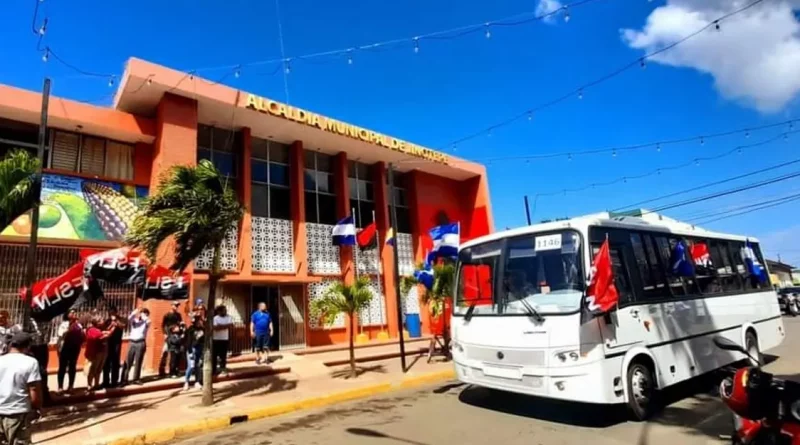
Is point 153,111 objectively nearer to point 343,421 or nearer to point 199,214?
point 199,214

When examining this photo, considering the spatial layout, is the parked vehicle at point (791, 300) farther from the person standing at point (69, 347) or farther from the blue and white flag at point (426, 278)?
the person standing at point (69, 347)

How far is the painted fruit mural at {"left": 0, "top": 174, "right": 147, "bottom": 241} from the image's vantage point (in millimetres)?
12094

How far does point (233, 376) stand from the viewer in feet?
36.9

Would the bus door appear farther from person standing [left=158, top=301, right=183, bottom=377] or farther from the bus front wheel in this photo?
person standing [left=158, top=301, right=183, bottom=377]

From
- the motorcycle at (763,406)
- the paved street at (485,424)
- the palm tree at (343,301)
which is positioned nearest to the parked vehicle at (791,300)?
the paved street at (485,424)

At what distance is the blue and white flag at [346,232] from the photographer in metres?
17.8

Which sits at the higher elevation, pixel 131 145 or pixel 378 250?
pixel 131 145

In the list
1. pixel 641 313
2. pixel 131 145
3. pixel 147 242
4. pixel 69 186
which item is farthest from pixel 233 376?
pixel 641 313

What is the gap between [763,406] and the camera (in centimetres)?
360

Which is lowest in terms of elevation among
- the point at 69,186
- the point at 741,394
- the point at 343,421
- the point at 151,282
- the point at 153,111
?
the point at 343,421

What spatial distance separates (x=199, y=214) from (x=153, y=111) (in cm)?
827

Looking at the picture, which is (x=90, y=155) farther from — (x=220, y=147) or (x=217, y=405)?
(x=217, y=405)

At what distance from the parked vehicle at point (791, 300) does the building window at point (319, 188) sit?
25.6m

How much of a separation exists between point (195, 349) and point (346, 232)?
8.13 metres
